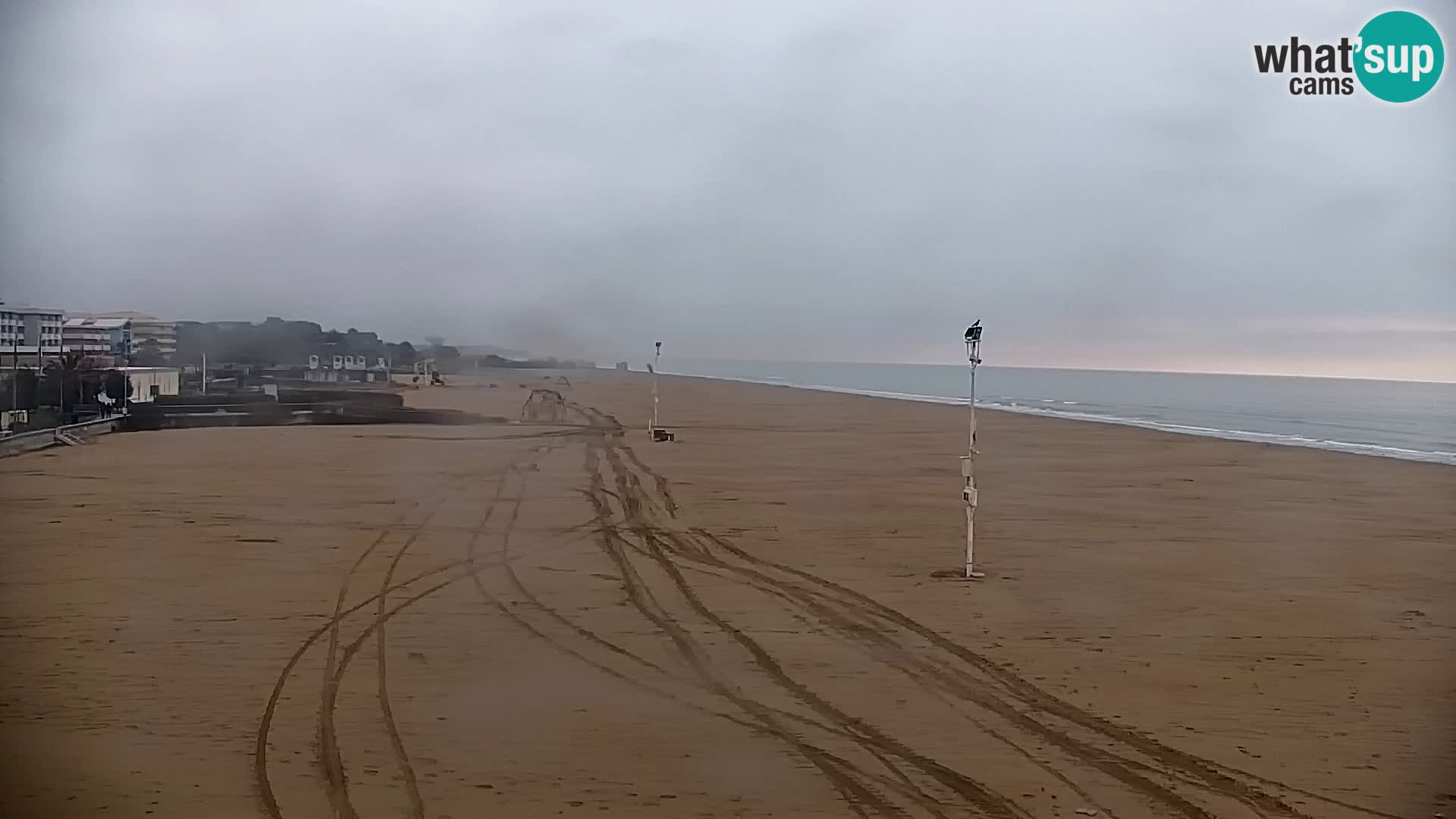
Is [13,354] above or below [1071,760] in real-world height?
above

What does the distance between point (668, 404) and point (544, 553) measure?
23.8 m

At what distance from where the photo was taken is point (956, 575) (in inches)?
303

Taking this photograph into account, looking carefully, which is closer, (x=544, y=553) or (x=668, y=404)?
(x=544, y=553)

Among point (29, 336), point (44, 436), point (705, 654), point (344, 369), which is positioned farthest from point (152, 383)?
point (705, 654)

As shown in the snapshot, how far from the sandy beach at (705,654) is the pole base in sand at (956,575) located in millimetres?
103

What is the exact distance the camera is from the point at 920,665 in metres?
5.33

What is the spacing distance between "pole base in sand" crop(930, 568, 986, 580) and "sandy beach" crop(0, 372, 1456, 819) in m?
0.10

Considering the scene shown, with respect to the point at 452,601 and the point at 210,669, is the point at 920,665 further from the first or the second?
the point at 210,669

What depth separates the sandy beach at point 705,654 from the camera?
390 cm

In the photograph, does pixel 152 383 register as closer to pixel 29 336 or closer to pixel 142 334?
pixel 142 334

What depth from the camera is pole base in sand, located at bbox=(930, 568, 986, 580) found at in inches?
299

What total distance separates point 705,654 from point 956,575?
2.99m

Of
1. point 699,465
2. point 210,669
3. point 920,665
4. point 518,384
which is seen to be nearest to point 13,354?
point 210,669

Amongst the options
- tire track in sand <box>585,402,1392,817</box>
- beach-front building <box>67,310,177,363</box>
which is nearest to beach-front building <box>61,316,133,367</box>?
beach-front building <box>67,310,177,363</box>
